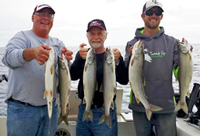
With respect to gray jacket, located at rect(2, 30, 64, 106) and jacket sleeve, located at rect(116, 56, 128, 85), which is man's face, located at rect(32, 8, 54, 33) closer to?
gray jacket, located at rect(2, 30, 64, 106)

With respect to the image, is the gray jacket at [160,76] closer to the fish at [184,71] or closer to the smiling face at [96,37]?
the fish at [184,71]

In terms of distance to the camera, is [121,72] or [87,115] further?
[121,72]

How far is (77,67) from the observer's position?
3.90 meters

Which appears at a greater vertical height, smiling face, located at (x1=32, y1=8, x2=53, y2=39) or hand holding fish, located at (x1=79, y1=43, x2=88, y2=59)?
smiling face, located at (x1=32, y1=8, x2=53, y2=39)

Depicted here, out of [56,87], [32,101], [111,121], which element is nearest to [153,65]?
[111,121]

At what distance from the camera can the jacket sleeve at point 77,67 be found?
386 cm

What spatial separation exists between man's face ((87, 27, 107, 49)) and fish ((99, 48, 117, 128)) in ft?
0.80

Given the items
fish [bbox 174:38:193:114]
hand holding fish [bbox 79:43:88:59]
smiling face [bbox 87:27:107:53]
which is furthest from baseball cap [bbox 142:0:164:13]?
hand holding fish [bbox 79:43:88:59]

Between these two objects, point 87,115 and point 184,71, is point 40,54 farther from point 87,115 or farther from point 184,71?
point 184,71

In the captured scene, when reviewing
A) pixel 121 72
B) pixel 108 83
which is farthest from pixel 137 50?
pixel 108 83

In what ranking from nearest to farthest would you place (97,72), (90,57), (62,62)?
(62,62)
(90,57)
(97,72)

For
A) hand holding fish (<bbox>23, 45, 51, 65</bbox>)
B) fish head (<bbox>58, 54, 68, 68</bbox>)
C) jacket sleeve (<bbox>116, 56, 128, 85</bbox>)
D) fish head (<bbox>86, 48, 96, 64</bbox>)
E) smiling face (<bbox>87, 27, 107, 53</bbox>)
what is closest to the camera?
hand holding fish (<bbox>23, 45, 51, 65</bbox>)

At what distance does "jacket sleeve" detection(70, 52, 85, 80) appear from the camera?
12.7 feet

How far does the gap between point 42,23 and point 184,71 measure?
254 cm
